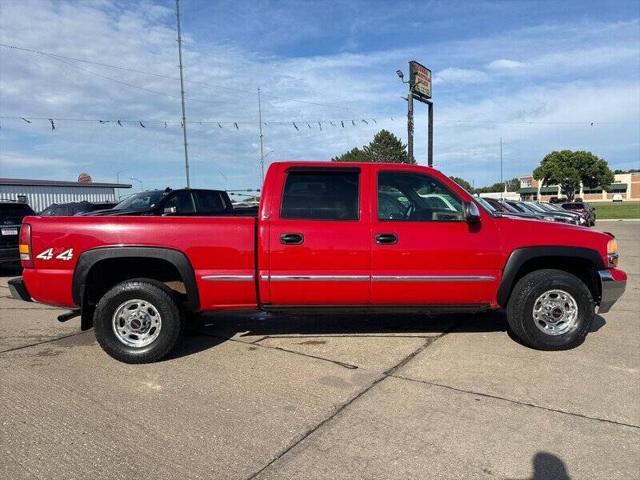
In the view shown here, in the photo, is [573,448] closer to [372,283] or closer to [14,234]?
[372,283]

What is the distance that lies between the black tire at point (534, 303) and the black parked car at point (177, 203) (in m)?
6.28

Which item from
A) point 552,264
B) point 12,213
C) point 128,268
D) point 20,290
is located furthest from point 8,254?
point 552,264

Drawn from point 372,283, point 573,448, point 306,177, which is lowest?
point 573,448

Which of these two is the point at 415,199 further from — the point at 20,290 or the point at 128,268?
the point at 20,290

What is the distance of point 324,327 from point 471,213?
228 cm

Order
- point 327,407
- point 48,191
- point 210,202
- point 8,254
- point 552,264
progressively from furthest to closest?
point 48,191
point 210,202
point 8,254
point 552,264
point 327,407

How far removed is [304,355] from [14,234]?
27.7 ft

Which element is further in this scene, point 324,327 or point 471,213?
point 324,327

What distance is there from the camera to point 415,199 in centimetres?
503

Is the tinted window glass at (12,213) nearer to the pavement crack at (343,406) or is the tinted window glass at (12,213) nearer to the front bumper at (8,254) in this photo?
the front bumper at (8,254)

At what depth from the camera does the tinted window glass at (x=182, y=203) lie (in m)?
10.5

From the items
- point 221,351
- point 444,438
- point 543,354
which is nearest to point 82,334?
point 221,351

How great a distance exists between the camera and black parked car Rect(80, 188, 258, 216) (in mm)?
10094

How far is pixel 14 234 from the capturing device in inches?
412
